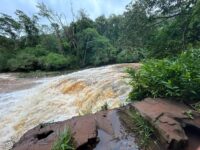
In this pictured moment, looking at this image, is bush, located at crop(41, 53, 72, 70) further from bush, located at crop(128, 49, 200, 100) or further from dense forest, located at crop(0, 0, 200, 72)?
bush, located at crop(128, 49, 200, 100)

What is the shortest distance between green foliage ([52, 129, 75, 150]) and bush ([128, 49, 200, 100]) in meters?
1.51

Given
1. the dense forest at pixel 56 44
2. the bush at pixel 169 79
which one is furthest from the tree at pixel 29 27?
the bush at pixel 169 79

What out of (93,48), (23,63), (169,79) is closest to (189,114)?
(169,79)

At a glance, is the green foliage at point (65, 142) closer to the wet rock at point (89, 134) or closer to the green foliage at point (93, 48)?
the wet rock at point (89, 134)

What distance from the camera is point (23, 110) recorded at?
27.9 feet

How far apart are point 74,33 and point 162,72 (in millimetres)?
24245

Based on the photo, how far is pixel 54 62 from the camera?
24297 millimetres

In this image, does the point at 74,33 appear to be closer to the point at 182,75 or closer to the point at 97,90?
the point at 97,90

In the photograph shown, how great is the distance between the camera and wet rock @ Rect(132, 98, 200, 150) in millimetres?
3204

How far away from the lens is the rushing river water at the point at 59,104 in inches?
277

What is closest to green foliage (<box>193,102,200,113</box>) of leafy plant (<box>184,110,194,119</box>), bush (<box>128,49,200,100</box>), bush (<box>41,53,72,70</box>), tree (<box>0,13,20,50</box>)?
bush (<box>128,49,200,100</box>)

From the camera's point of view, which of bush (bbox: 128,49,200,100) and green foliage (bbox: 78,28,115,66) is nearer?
bush (bbox: 128,49,200,100)

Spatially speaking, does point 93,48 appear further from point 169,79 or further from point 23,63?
point 169,79

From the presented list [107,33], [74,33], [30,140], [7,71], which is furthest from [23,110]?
[107,33]
